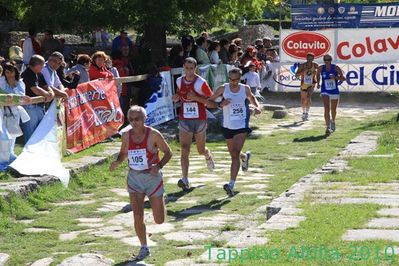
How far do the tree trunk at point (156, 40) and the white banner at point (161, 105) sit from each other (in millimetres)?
2063

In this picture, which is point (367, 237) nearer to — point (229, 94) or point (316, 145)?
point (229, 94)

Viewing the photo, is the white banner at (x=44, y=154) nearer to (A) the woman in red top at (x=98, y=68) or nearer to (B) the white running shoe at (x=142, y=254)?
(A) the woman in red top at (x=98, y=68)

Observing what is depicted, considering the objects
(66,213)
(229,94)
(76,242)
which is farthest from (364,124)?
(76,242)

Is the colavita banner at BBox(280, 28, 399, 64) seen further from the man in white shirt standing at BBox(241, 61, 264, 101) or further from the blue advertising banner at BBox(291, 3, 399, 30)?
the man in white shirt standing at BBox(241, 61, 264, 101)

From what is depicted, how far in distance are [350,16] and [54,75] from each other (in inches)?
595

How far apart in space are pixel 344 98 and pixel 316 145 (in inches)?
364

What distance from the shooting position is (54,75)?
13.9 meters

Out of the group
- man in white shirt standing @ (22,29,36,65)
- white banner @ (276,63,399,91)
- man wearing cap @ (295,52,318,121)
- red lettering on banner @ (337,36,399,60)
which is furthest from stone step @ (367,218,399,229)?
red lettering on banner @ (337,36,399,60)

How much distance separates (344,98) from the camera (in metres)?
26.4

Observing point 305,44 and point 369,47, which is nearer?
point 369,47

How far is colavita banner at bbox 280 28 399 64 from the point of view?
26641 millimetres

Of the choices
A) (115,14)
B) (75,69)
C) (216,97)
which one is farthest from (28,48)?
(216,97)

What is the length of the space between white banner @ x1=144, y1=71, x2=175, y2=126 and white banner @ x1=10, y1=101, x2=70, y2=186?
185 inches

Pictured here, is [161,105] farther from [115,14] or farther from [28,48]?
[28,48]
